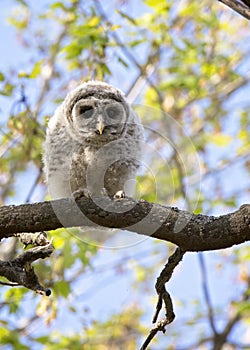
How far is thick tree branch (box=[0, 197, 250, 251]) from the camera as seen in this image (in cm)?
241

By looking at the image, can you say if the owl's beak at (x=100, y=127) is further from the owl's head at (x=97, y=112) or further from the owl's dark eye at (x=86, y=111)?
the owl's dark eye at (x=86, y=111)

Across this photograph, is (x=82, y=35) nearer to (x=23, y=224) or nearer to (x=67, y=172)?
(x=67, y=172)

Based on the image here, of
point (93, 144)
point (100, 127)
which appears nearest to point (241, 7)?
point (100, 127)

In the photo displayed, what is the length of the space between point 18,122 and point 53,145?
4.90ft

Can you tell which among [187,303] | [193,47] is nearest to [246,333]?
[187,303]

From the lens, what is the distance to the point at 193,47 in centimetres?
632

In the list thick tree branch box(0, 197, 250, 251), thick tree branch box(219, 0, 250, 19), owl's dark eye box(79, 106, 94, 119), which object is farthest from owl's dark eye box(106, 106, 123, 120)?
thick tree branch box(0, 197, 250, 251)

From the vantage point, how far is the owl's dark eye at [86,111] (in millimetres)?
3832

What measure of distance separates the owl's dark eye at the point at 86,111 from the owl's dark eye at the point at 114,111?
10 centimetres

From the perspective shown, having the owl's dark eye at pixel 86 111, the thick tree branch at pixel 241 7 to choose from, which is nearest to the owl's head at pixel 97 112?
the owl's dark eye at pixel 86 111

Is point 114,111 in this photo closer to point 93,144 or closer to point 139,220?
point 93,144

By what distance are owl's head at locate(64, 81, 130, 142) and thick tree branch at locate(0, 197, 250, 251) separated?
112 cm

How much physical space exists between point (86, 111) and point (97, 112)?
0.08 meters

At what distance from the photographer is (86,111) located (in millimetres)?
3857
